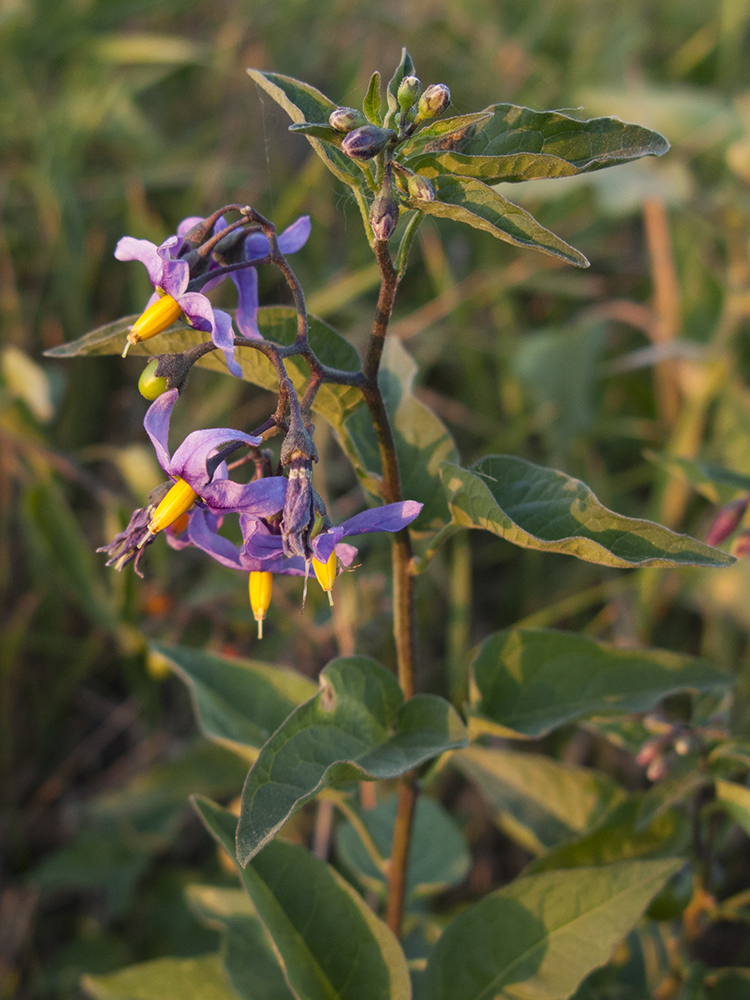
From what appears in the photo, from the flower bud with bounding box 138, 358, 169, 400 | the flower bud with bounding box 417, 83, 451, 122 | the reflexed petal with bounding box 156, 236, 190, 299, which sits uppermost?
the flower bud with bounding box 417, 83, 451, 122

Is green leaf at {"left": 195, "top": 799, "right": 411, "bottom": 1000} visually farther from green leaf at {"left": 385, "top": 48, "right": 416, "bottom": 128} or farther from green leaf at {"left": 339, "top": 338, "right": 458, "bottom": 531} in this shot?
green leaf at {"left": 385, "top": 48, "right": 416, "bottom": 128}

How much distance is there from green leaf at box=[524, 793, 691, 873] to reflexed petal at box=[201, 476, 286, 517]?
0.92 m

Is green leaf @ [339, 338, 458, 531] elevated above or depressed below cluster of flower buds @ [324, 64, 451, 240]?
below

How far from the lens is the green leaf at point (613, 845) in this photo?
5.15ft

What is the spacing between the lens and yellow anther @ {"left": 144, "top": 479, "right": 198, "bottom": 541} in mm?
1071

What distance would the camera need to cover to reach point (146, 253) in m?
1.09

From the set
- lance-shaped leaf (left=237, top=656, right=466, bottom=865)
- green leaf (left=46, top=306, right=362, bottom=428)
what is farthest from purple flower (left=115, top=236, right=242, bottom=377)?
lance-shaped leaf (left=237, top=656, right=466, bottom=865)

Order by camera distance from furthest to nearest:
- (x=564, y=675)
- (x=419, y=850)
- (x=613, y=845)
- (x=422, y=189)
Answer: (x=419, y=850) → (x=613, y=845) → (x=564, y=675) → (x=422, y=189)

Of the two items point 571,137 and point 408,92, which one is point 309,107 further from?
point 571,137

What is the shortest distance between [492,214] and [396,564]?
53cm

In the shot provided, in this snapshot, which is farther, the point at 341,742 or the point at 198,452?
the point at 341,742

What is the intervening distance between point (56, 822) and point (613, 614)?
73.8 inches

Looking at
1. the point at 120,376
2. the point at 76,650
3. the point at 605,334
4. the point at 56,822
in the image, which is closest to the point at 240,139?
the point at 120,376

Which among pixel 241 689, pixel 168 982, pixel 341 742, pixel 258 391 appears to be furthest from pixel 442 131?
pixel 258 391
